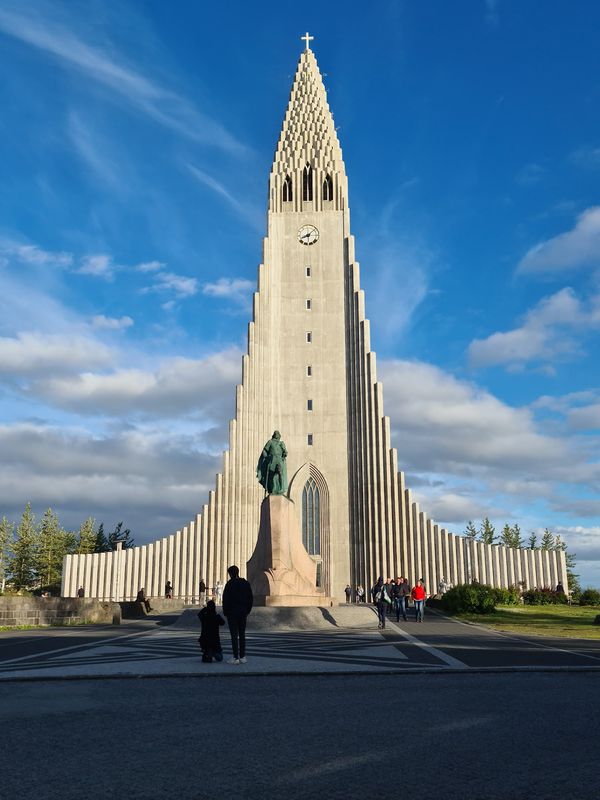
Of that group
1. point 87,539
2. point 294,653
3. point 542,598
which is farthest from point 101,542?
point 294,653

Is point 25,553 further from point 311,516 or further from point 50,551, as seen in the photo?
point 311,516

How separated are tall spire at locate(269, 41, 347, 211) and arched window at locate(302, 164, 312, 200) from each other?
0.90 feet

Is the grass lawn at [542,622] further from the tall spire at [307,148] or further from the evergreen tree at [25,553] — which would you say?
the evergreen tree at [25,553]

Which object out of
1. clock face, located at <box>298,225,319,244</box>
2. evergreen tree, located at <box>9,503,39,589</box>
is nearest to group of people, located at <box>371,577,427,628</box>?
clock face, located at <box>298,225,319,244</box>

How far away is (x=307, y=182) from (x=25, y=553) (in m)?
43.3

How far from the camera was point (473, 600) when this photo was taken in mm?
27391

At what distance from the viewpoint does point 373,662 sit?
10250 mm

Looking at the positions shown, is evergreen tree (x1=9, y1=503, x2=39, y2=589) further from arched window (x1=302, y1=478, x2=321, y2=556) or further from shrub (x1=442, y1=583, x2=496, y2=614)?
shrub (x1=442, y1=583, x2=496, y2=614)

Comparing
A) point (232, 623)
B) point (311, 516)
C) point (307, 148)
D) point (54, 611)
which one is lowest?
point (54, 611)

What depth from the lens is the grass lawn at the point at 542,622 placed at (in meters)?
18.0

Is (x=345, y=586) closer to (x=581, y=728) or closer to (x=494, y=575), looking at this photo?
(x=494, y=575)

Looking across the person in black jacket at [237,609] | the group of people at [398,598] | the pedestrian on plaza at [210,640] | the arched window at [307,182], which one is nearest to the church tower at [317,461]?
the arched window at [307,182]

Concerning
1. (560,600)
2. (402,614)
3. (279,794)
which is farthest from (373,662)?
(560,600)

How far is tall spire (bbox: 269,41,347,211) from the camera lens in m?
54.6
